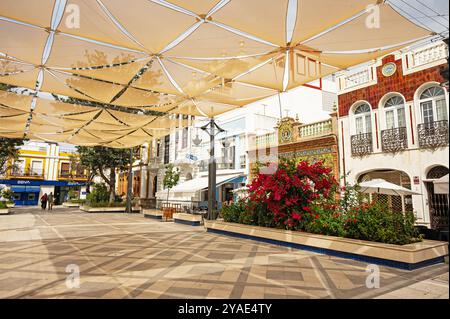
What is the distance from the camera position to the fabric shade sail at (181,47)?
211 inches

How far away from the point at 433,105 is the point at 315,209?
8.06 meters

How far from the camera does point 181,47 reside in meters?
6.87

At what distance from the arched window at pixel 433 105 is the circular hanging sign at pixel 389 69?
5.95 ft

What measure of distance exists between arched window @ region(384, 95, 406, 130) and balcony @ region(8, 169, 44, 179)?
4186 centimetres

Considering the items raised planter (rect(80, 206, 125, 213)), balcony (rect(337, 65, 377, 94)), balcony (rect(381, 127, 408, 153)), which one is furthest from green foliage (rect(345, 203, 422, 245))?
raised planter (rect(80, 206, 125, 213))

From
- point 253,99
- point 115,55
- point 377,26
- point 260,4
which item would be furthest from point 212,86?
point 377,26

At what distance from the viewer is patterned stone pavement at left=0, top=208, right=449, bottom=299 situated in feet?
12.9

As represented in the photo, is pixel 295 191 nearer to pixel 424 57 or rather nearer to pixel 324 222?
pixel 324 222

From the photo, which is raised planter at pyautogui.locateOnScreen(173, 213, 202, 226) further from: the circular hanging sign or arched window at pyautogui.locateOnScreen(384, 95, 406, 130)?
the circular hanging sign

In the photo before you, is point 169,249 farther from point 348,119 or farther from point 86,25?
point 348,119

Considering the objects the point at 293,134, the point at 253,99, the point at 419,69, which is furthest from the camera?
the point at 293,134

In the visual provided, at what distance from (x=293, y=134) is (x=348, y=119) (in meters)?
3.43

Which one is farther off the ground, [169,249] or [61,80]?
[61,80]

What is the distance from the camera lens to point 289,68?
7.93 m
